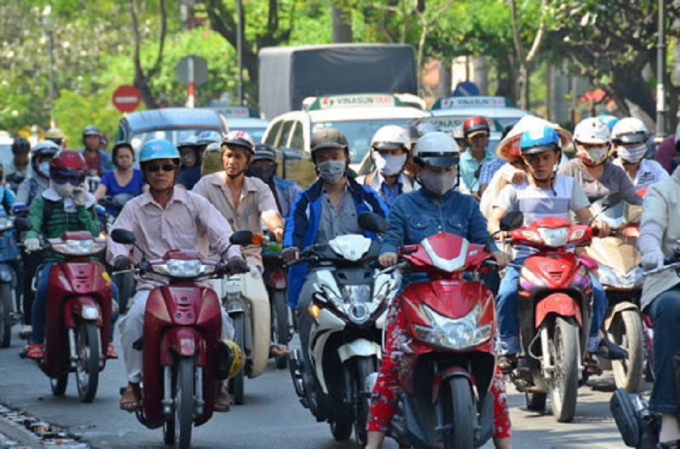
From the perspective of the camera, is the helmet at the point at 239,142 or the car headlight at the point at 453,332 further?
the helmet at the point at 239,142

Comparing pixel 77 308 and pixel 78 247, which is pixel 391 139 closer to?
pixel 78 247

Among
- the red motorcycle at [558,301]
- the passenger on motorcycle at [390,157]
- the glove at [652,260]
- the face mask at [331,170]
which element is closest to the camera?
the glove at [652,260]

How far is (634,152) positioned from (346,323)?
164 inches

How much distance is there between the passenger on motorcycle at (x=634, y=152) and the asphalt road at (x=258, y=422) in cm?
143

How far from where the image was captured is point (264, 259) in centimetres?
1347

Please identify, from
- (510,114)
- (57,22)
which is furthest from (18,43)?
(510,114)

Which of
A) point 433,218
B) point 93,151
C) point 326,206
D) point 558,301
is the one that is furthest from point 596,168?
point 93,151

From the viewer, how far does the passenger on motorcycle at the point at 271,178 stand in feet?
43.9

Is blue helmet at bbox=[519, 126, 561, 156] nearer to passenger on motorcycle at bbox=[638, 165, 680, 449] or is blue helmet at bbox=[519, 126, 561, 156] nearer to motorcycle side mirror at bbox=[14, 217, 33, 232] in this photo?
passenger on motorcycle at bbox=[638, 165, 680, 449]

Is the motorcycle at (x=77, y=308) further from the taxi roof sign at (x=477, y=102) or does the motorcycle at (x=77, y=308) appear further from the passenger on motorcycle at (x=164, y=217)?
the taxi roof sign at (x=477, y=102)

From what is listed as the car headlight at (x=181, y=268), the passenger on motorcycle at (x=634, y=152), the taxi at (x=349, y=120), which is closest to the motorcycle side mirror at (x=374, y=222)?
the car headlight at (x=181, y=268)

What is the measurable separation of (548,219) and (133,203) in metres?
2.34

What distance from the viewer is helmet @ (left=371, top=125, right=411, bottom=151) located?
39.7ft

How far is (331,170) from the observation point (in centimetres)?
1000
